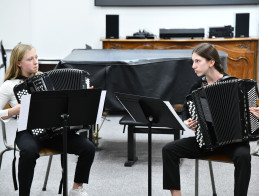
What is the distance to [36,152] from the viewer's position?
3.11 meters

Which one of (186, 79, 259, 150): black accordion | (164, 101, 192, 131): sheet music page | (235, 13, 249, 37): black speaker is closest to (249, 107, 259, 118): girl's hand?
(186, 79, 259, 150): black accordion

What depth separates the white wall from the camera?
816cm

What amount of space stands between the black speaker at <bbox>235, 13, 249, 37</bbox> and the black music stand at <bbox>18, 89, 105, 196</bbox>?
525cm

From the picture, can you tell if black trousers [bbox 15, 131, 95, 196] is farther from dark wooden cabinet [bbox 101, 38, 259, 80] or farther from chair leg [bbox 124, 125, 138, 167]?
dark wooden cabinet [bbox 101, 38, 259, 80]

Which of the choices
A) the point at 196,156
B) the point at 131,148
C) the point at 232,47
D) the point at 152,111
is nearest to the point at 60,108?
the point at 152,111

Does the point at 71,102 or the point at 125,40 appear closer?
the point at 71,102

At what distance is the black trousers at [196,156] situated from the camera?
2.91 m

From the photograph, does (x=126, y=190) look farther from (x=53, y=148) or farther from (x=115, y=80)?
(x=115, y=80)

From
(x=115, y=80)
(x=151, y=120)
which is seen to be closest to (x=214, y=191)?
(x=151, y=120)

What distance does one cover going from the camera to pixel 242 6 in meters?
8.12

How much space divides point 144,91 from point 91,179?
109 cm

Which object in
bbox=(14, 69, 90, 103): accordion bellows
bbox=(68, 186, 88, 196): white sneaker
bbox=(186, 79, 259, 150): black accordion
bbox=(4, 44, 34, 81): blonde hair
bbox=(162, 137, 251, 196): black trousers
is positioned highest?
bbox=(4, 44, 34, 81): blonde hair

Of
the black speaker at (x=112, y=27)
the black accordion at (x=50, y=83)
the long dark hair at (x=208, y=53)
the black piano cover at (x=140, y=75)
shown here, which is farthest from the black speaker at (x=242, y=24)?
the black accordion at (x=50, y=83)

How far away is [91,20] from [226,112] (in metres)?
5.75
